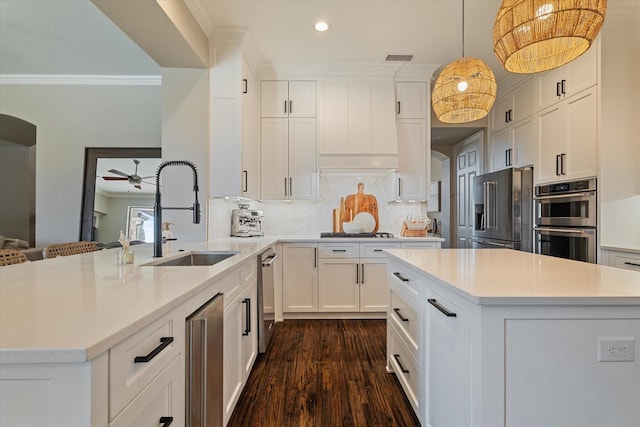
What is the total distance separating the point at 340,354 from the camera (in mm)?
2592

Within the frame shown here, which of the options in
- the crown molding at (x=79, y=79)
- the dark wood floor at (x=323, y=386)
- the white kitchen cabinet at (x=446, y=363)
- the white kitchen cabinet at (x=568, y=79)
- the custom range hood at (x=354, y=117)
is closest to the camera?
the white kitchen cabinet at (x=446, y=363)

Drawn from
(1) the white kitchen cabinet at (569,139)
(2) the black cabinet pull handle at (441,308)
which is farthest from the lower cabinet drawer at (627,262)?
(2) the black cabinet pull handle at (441,308)

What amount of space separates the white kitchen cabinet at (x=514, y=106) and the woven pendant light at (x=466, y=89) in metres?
2.14

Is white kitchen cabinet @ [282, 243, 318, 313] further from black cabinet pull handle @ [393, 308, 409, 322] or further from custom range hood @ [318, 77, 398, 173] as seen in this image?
black cabinet pull handle @ [393, 308, 409, 322]

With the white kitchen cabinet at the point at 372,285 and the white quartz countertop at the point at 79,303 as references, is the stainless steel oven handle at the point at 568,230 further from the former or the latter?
the white quartz countertop at the point at 79,303

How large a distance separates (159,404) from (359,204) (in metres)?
3.34

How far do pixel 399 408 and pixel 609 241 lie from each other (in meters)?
2.40

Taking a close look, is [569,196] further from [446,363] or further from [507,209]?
[446,363]

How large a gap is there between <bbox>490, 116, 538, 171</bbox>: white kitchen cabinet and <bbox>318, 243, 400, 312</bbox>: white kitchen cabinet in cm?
195

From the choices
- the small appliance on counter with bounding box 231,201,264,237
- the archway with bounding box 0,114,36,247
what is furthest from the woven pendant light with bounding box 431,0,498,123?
the archway with bounding box 0,114,36,247

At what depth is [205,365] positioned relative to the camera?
3.96ft

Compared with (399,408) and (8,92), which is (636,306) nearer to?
(399,408)

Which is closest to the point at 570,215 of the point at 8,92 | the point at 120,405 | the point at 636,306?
the point at 636,306

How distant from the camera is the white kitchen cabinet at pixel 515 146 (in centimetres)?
359
